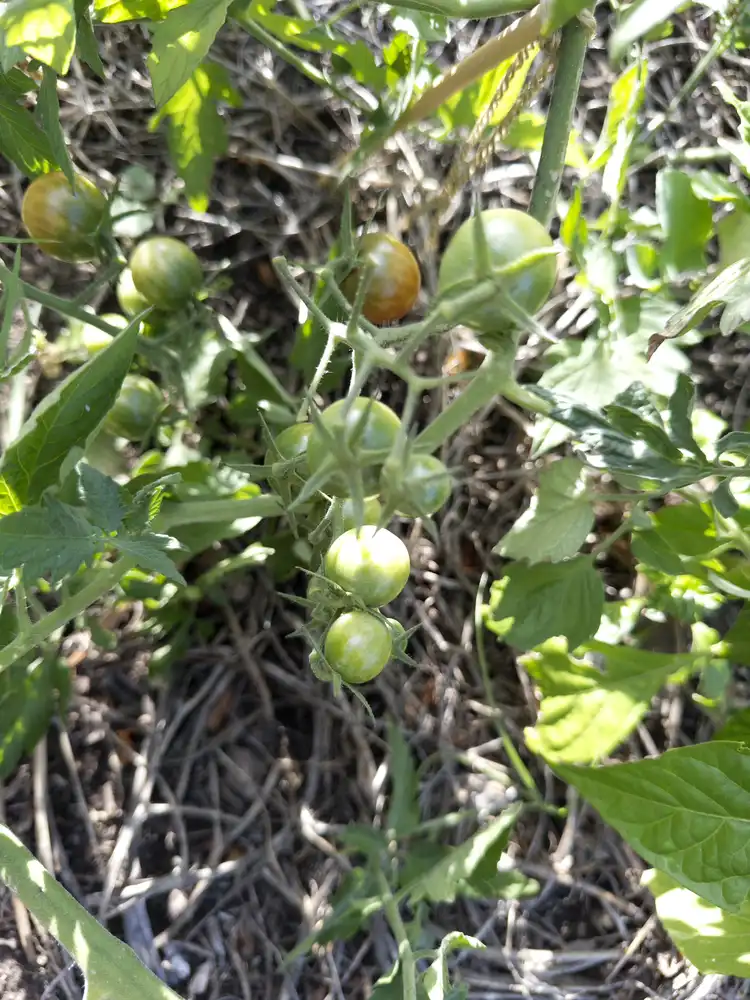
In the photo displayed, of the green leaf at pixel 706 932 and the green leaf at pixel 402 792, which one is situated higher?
the green leaf at pixel 402 792

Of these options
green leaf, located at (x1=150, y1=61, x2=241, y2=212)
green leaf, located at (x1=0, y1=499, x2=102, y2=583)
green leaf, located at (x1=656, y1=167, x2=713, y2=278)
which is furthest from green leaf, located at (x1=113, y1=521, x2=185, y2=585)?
green leaf, located at (x1=656, y1=167, x2=713, y2=278)

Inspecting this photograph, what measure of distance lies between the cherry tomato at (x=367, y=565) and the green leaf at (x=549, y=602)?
0.48 m

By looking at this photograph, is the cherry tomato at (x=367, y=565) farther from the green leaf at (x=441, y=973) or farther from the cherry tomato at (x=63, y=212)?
the cherry tomato at (x=63, y=212)

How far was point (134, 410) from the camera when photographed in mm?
1233

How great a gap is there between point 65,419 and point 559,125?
0.71 m

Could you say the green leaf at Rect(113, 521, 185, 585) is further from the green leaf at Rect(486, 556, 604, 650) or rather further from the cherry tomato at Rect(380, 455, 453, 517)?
the green leaf at Rect(486, 556, 604, 650)

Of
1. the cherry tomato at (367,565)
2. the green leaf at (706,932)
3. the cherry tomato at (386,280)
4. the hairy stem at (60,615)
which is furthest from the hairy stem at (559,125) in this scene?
the green leaf at (706,932)

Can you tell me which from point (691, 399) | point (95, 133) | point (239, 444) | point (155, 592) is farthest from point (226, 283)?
point (691, 399)

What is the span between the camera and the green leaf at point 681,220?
119cm

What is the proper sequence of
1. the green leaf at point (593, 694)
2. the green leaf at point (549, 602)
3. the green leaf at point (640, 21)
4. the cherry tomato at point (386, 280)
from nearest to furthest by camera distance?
1. the green leaf at point (640, 21)
2. the cherry tomato at point (386, 280)
3. the green leaf at point (549, 602)
4. the green leaf at point (593, 694)

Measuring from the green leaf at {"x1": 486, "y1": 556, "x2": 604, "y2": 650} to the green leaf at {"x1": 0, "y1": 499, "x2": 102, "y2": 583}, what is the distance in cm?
68

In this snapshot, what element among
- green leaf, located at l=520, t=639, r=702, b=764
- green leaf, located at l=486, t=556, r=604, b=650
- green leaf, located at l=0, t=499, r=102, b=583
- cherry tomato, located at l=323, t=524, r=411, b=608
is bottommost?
green leaf, located at l=520, t=639, r=702, b=764

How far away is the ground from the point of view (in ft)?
5.09

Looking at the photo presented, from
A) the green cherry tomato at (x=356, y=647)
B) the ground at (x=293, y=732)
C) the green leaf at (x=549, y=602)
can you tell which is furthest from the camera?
the ground at (x=293, y=732)
